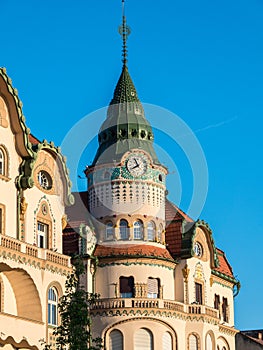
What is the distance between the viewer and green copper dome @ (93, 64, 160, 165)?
3091 inches

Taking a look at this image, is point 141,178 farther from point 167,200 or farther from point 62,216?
point 62,216

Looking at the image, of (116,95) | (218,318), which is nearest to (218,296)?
(218,318)

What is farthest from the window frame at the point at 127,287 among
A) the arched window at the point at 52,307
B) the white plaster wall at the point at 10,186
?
the white plaster wall at the point at 10,186

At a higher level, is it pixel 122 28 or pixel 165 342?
pixel 122 28

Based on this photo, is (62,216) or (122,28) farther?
(122,28)

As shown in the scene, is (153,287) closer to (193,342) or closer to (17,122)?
(193,342)

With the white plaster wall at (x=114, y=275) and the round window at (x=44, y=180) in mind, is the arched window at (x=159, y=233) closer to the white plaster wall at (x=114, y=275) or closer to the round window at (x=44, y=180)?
the white plaster wall at (x=114, y=275)

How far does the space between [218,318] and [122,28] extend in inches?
933

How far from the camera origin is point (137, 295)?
7356 centimetres

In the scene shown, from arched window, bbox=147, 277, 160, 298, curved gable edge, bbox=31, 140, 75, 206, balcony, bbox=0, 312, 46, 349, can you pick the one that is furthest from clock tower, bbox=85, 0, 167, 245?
balcony, bbox=0, 312, 46, 349

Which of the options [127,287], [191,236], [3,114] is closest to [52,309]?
[127,287]

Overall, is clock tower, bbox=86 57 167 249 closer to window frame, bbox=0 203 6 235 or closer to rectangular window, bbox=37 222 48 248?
rectangular window, bbox=37 222 48 248

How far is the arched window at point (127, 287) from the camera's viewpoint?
7406cm

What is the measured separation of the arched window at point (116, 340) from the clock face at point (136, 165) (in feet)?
38.3
